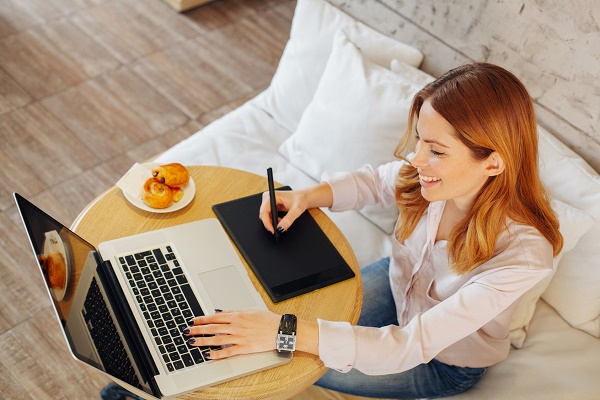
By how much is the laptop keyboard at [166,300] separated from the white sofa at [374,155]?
0.65 metres

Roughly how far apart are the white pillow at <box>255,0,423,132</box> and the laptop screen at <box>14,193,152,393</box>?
45.9 inches

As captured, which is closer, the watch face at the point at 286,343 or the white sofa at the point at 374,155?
the watch face at the point at 286,343

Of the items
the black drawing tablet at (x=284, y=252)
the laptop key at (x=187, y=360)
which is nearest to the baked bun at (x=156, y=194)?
the black drawing tablet at (x=284, y=252)

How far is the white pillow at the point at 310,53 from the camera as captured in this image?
2277mm

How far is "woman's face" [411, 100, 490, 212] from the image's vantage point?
1.39 metres

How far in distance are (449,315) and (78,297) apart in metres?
0.74

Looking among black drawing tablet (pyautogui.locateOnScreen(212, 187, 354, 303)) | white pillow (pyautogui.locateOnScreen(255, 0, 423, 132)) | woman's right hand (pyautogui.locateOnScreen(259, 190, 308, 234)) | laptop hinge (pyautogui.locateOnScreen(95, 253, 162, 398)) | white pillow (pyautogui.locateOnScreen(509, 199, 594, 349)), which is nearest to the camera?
laptop hinge (pyautogui.locateOnScreen(95, 253, 162, 398))

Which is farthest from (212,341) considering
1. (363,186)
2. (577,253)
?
(577,253)

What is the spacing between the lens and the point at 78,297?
1272mm

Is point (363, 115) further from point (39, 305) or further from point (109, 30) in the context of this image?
point (109, 30)

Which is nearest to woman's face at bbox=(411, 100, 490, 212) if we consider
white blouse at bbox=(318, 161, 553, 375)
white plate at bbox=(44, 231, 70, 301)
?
white blouse at bbox=(318, 161, 553, 375)

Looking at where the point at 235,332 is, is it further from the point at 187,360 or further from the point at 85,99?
the point at 85,99

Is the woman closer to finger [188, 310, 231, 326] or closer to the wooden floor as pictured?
finger [188, 310, 231, 326]

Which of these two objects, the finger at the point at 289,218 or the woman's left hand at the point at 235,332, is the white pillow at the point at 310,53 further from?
the woman's left hand at the point at 235,332
